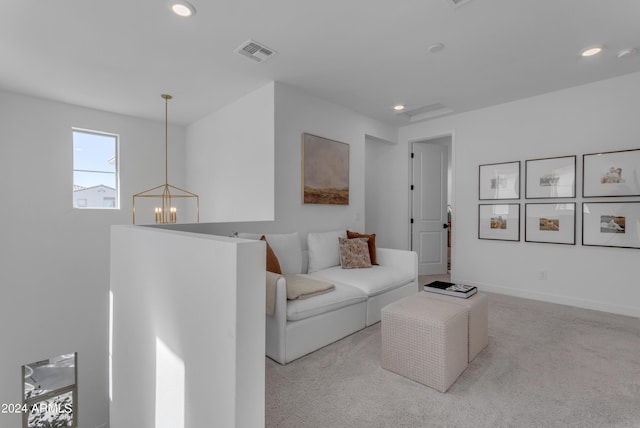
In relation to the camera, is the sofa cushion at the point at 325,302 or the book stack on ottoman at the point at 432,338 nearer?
the book stack on ottoman at the point at 432,338

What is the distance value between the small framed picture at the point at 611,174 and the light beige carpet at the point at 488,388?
5.13 feet

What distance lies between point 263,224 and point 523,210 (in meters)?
3.50

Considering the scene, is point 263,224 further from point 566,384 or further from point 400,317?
point 566,384

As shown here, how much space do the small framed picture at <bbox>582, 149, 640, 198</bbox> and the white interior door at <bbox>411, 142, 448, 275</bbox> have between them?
2.23 m

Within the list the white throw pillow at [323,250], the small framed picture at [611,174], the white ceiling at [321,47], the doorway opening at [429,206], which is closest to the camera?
the white ceiling at [321,47]

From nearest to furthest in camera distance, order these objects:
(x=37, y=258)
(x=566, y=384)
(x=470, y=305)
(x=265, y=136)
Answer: (x=566, y=384) → (x=470, y=305) → (x=265, y=136) → (x=37, y=258)

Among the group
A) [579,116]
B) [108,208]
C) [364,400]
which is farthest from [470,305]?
[108,208]

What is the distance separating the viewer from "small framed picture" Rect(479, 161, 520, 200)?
13.1 feet

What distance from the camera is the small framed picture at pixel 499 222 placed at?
4.01 m

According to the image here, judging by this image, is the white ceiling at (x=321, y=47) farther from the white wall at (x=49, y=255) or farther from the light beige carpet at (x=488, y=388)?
the light beige carpet at (x=488, y=388)

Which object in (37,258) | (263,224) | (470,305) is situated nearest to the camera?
(470,305)

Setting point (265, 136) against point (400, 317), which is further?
point (265, 136)

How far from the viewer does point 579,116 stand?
3.52 meters

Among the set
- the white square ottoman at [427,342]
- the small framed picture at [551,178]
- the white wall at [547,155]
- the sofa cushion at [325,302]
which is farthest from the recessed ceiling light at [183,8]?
the small framed picture at [551,178]
